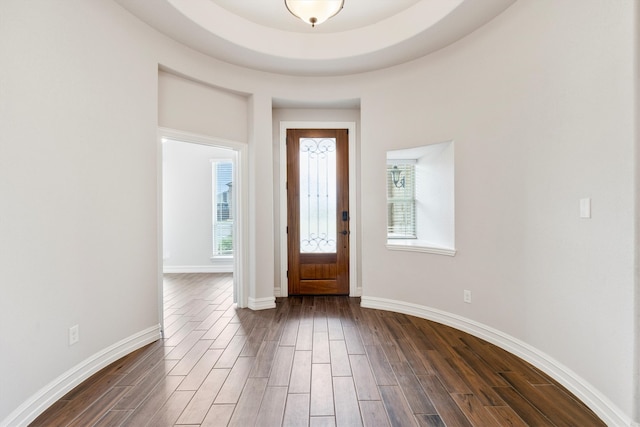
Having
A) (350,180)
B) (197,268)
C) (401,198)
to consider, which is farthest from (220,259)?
(401,198)

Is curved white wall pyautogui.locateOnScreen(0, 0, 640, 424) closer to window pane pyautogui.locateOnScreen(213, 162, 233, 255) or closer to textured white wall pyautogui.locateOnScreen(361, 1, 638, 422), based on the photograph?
textured white wall pyautogui.locateOnScreen(361, 1, 638, 422)

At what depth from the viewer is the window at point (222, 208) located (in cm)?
641

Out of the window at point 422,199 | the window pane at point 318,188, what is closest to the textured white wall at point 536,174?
the window at point 422,199

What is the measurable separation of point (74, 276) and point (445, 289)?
3.37 meters

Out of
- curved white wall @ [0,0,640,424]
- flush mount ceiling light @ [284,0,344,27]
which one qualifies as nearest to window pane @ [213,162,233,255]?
curved white wall @ [0,0,640,424]

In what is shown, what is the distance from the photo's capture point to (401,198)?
14.3 ft

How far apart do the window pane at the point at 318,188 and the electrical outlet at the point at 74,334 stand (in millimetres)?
2709

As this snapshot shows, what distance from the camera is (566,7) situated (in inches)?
84.4

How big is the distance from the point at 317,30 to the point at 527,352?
3.81m

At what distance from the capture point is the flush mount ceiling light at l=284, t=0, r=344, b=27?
2459 millimetres

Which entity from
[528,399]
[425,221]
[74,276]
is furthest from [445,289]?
[74,276]

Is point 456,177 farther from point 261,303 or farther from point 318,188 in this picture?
point 261,303

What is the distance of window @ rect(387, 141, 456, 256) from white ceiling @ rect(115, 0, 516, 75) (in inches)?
44.5

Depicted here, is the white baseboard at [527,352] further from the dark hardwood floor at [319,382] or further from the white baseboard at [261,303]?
the white baseboard at [261,303]
